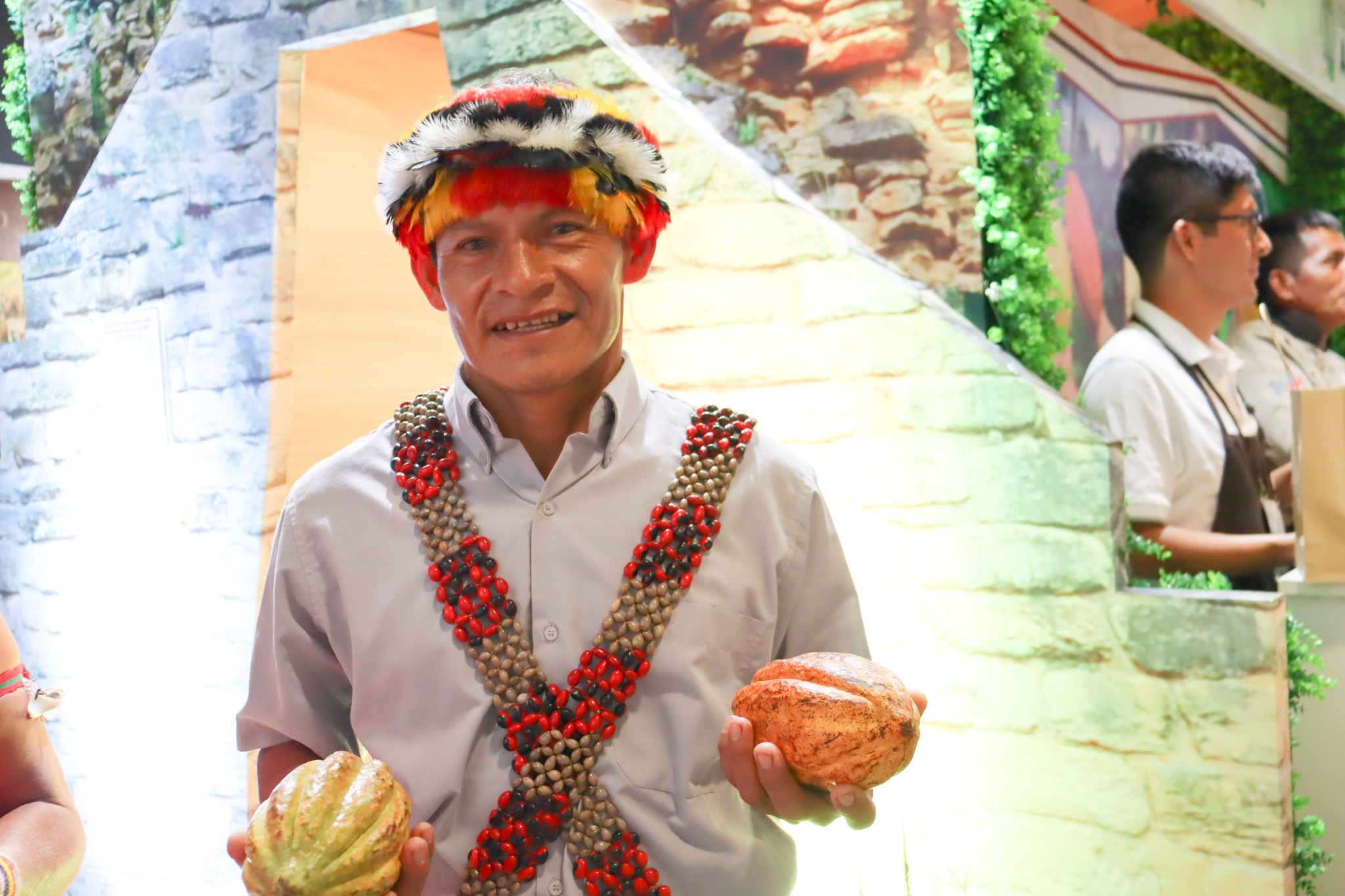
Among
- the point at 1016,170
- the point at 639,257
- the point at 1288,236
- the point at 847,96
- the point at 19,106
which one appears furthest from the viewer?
the point at 1288,236

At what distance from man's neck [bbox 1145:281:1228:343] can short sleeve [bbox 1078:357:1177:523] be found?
0.43 metres

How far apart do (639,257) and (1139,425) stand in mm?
2105

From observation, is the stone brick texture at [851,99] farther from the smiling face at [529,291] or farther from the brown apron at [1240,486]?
the smiling face at [529,291]

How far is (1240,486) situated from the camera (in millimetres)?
3295

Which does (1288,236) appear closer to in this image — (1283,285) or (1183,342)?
(1283,285)

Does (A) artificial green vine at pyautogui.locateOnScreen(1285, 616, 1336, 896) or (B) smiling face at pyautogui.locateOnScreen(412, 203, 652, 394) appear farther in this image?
(A) artificial green vine at pyautogui.locateOnScreen(1285, 616, 1336, 896)

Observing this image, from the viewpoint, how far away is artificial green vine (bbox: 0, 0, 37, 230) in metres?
3.86

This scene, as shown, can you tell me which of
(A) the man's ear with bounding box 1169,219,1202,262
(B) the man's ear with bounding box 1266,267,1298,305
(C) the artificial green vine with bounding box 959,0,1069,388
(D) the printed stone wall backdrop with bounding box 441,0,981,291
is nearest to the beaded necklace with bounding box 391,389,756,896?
(C) the artificial green vine with bounding box 959,0,1069,388

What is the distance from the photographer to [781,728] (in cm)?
134

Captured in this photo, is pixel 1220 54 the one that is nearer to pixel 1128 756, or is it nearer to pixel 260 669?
pixel 1128 756

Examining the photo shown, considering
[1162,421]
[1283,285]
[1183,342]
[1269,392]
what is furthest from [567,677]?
[1283,285]

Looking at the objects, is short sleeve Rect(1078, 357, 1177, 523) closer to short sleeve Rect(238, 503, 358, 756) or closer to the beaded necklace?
the beaded necklace

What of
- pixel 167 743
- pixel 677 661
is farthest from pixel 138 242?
pixel 677 661

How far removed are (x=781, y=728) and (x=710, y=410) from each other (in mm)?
637
